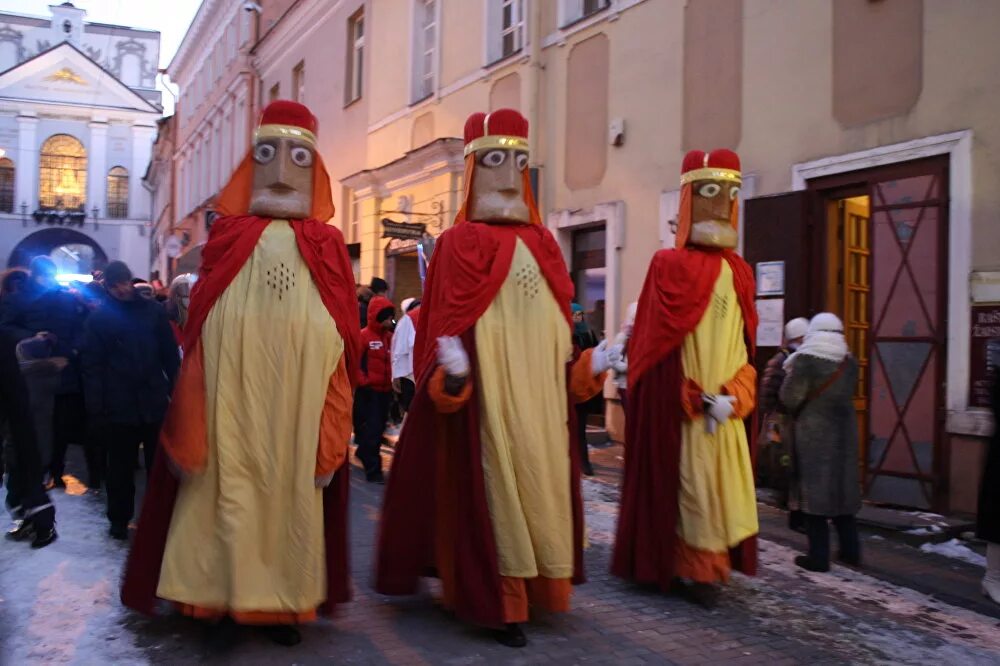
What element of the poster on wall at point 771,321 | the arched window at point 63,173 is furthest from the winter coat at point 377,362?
the arched window at point 63,173

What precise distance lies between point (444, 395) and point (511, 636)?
3.74ft

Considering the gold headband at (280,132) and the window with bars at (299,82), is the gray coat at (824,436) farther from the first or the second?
the window with bars at (299,82)

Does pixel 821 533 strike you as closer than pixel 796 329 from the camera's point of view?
Yes

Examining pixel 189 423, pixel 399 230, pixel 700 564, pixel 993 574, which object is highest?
pixel 399 230

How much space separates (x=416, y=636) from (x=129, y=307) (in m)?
3.02

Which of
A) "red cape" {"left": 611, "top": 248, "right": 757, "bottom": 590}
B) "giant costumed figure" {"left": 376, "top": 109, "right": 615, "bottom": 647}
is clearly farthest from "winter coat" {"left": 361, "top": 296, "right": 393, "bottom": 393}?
"giant costumed figure" {"left": 376, "top": 109, "right": 615, "bottom": 647}

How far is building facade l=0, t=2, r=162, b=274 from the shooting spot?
43.0 m

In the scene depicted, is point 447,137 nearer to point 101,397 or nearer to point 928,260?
point 928,260

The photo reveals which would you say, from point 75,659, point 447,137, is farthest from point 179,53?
point 75,659

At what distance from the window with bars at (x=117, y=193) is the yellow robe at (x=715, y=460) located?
4519cm

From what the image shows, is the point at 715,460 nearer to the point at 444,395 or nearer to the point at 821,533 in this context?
the point at 821,533

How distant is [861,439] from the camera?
8070mm

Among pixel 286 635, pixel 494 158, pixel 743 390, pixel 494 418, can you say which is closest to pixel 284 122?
pixel 494 158

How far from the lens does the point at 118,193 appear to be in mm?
45094
